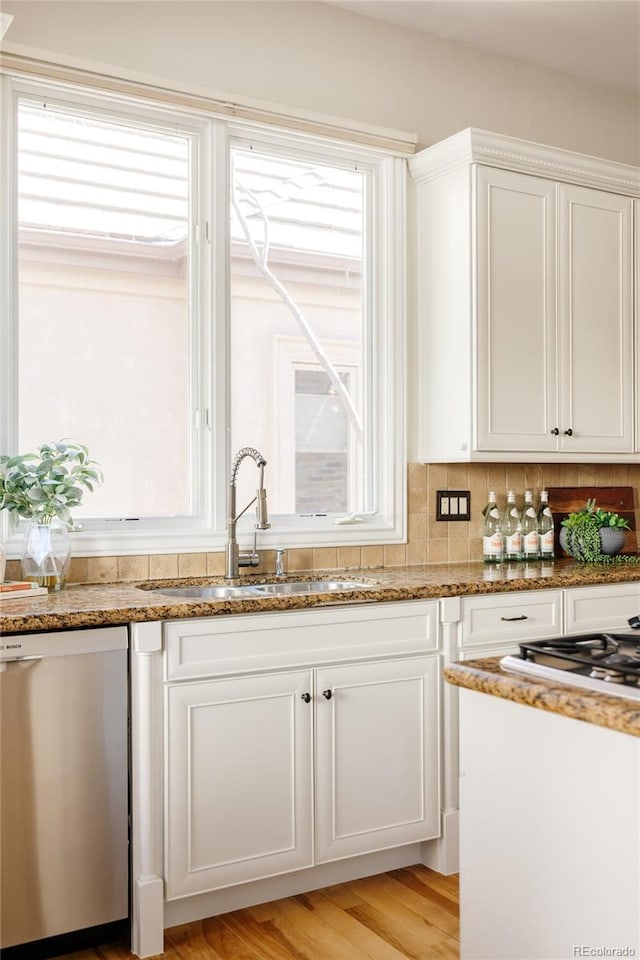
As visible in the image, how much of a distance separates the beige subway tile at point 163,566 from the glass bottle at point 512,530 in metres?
1.31

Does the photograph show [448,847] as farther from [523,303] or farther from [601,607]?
[523,303]

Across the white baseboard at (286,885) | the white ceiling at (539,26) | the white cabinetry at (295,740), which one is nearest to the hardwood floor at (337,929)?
the white baseboard at (286,885)

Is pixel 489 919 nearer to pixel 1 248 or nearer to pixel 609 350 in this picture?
pixel 1 248

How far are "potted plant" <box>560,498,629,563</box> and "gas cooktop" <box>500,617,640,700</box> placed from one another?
192 centimetres

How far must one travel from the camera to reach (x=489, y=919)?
4.81 feet

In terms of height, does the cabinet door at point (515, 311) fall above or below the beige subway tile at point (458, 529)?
above

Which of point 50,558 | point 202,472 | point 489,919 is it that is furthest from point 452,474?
point 489,919

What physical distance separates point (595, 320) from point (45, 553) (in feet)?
7.15

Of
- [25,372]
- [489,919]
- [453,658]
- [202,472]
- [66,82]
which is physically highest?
[66,82]

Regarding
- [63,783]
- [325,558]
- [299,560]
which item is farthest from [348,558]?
[63,783]

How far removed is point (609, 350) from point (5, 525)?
2279 millimetres

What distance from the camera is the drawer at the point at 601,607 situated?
3023 millimetres

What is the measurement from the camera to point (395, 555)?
3.37 meters

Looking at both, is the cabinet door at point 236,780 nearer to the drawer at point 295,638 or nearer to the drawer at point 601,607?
the drawer at point 295,638
